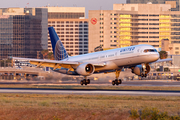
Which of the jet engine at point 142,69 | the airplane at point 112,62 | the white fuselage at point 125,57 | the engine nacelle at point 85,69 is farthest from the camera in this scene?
the engine nacelle at point 85,69

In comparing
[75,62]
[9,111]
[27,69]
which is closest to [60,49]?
[75,62]

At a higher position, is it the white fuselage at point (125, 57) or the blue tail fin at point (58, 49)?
the blue tail fin at point (58, 49)

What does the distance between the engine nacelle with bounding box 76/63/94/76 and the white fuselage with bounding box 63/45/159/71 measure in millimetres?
1470

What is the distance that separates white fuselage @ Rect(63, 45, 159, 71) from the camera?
5866cm

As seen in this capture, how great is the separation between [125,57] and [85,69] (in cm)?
794

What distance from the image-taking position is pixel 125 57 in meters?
60.8

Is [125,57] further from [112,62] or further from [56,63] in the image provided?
[56,63]

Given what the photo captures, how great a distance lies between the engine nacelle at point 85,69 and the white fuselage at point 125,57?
1.47 m

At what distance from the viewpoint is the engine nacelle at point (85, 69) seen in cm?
6243

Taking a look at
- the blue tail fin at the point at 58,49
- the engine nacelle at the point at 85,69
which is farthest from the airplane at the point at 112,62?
the blue tail fin at the point at 58,49

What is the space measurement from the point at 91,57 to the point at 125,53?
29.0ft

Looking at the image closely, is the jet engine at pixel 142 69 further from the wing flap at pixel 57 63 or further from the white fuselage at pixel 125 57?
the wing flap at pixel 57 63

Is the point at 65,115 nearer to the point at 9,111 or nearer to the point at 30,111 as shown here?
the point at 30,111

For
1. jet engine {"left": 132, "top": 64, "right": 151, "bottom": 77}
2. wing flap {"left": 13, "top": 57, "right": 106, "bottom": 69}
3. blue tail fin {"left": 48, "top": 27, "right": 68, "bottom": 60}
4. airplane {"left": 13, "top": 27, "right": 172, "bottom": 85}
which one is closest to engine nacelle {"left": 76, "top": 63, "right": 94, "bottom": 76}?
airplane {"left": 13, "top": 27, "right": 172, "bottom": 85}
